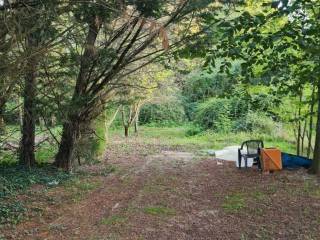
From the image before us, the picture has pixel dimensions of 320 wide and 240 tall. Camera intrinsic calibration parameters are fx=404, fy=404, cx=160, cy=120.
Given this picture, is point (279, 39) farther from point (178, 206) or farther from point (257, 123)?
point (257, 123)

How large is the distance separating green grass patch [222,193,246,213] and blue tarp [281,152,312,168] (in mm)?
3366

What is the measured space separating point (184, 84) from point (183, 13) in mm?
20893

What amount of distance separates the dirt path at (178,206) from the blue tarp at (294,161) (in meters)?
0.75

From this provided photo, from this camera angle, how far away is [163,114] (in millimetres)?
31469

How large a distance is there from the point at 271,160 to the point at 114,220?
5549 mm

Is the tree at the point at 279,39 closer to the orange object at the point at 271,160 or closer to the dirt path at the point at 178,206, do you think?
the orange object at the point at 271,160

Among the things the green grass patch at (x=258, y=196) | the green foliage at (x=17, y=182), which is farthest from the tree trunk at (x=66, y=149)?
the green grass patch at (x=258, y=196)

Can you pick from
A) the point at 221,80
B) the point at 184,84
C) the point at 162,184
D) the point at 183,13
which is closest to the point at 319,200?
the point at 162,184

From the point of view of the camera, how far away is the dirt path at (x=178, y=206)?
590 centimetres

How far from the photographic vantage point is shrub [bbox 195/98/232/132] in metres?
24.2

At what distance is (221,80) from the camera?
26.7 metres

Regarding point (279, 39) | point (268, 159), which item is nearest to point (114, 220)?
point (279, 39)

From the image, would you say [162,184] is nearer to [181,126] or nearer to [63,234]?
[63,234]

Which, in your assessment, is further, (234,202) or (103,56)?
(103,56)
